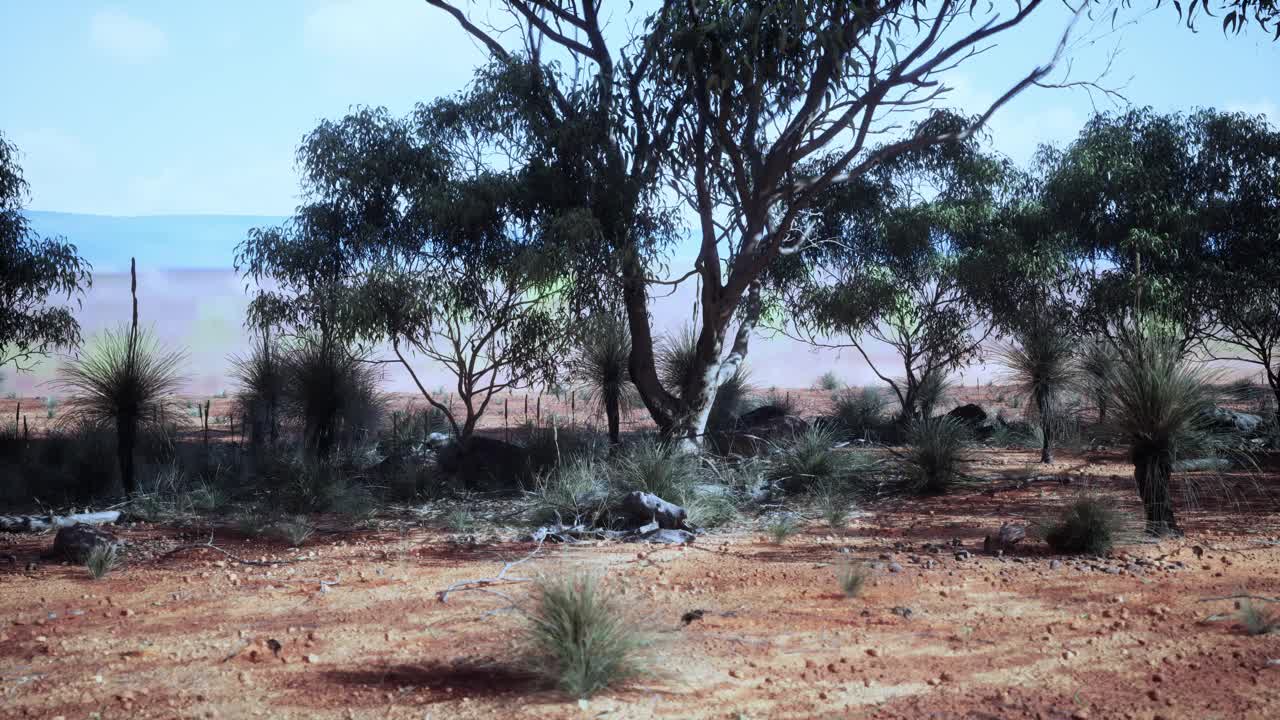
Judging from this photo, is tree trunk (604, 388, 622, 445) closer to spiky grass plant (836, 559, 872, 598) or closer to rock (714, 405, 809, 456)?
rock (714, 405, 809, 456)

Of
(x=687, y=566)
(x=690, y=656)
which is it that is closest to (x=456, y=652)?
(x=690, y=656)

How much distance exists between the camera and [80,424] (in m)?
13.9

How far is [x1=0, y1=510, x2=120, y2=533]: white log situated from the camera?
33.9ft

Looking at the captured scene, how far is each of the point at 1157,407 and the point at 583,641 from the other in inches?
218

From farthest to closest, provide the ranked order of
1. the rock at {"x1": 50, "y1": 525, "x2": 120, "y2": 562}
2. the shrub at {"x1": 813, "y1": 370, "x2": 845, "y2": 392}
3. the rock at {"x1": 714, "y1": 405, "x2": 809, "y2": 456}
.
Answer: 1. the shrub at {"x1": 813, "y1": 370, "x2": 845, "y2": 392}
2. the rock at {"x1": 714, "y1": 405, "x2": 809, "y2": 456}
3. the rock at {"x1": 50, "y1": 525, "x2": 120, "y2": 562}

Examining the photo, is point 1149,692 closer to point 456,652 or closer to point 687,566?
point 456,652

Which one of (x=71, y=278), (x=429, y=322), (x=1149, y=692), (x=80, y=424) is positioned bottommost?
(x=1149, y=692)

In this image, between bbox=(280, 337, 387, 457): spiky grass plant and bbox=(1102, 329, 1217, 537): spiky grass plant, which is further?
bbox=(280, 337, 387, 457): spiky grass plant

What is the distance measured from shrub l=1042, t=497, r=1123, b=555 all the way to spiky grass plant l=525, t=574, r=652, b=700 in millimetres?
4587

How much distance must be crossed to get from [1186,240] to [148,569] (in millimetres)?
16373

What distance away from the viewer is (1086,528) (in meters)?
7.67

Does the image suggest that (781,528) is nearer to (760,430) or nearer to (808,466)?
(808,466)

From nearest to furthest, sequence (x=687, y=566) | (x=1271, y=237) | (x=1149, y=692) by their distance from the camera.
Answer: (x=1149, y=692) → (x=687, y=566) → (x=1271, y=237)

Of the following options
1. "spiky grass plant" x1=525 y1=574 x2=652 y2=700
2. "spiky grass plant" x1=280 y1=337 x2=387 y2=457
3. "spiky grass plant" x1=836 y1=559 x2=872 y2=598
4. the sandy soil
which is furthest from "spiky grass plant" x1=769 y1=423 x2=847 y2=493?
"spiky grass plant" x1=525 y1=574 x2=652 y2=700
